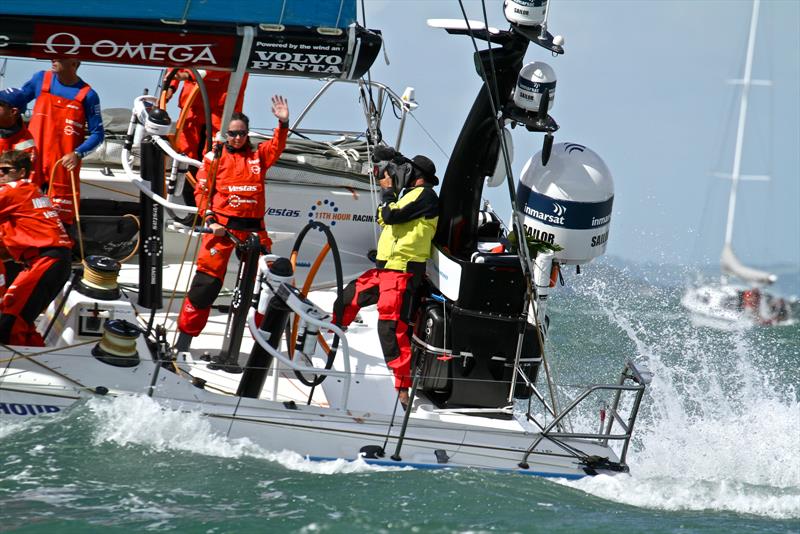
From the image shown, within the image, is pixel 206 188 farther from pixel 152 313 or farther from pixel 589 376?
pixel 589 376

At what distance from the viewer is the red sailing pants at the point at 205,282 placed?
18.3ft

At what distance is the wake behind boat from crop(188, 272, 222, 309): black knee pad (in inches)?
5.0

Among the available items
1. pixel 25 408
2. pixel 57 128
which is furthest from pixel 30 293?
pixel 57 128

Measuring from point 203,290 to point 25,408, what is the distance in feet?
3.99

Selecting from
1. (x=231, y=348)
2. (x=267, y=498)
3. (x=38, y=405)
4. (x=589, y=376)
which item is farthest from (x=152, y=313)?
(x=589, y=376)

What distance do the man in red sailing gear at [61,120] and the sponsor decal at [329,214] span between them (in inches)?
67.5

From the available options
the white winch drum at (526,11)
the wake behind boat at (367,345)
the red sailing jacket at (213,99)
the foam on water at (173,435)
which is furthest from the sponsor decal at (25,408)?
the white winch drum at (526,11)

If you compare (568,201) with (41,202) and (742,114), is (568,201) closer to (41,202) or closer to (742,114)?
(41,202)

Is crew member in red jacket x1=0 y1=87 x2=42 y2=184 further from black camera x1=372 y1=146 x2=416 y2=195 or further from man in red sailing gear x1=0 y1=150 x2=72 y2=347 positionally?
black camera x1=372 y1=146 x2=416 y2=195

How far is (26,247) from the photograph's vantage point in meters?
4.91

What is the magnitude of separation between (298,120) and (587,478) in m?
3.59

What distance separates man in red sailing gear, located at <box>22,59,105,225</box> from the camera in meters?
5.91

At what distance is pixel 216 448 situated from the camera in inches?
185

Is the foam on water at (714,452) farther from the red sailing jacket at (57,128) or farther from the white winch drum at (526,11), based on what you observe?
the red sailing jacket at (57,128)
